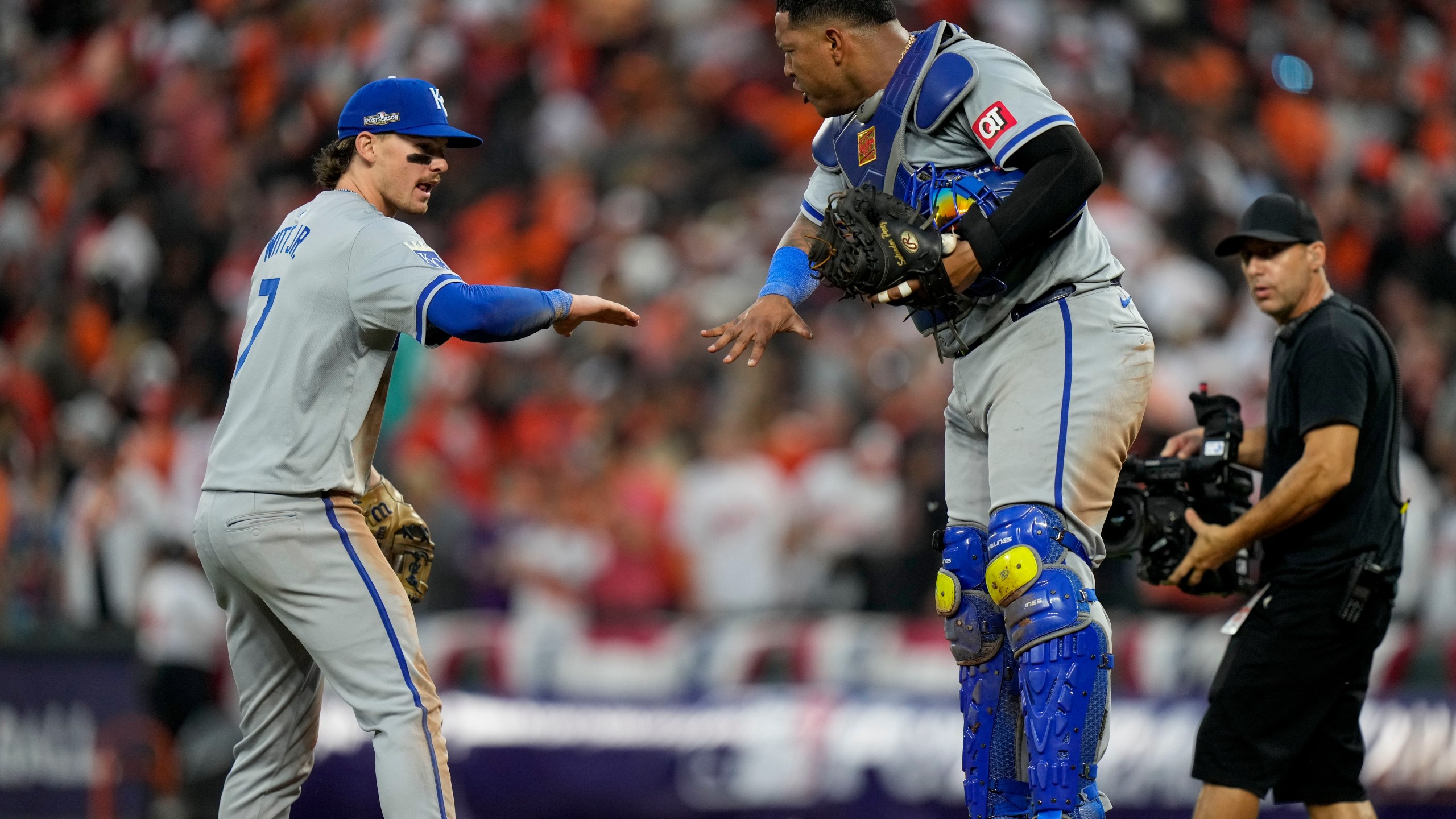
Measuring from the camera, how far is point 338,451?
4777mm

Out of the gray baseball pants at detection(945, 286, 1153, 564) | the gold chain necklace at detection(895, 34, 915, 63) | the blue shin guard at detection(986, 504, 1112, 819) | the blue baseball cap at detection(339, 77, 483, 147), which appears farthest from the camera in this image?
the blue baseball cap at detection(339, 77, 483, 147)

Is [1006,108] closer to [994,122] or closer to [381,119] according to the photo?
[994,122]

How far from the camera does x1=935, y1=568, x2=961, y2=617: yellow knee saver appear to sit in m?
4.68

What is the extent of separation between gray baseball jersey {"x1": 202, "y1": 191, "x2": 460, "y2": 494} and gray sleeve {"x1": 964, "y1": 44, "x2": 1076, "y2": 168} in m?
1.55

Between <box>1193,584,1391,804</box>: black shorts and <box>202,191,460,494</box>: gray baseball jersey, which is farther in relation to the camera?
<box>1193,584,1391,804</box>: black shorts

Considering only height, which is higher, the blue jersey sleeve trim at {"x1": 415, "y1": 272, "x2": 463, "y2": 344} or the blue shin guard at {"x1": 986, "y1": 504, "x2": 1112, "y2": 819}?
the blue jersey sleeve trim at {"x1": 415, "y1": 272, "x2": 463, "y2": 344}

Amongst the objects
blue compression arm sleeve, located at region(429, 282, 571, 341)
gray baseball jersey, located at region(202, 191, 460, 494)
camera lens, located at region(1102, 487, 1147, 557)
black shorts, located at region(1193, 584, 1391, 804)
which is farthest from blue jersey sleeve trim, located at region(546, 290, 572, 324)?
black shorts, located at region(1193, 584, 1391, 804)

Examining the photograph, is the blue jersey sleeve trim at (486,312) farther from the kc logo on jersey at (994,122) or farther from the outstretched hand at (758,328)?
the kc logo on jersey at (994,122)

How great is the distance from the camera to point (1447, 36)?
1489 centimetres

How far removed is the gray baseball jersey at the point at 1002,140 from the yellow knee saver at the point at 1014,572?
28.4 inches

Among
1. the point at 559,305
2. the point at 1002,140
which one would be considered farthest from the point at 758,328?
the point at 1002,140

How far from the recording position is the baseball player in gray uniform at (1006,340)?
437 cm

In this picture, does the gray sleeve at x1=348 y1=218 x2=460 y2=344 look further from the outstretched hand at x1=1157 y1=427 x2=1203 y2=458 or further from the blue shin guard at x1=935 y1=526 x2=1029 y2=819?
the outstretched hand at x1=1157 y1=427 x2=1203 y2=458

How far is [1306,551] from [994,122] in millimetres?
2102
